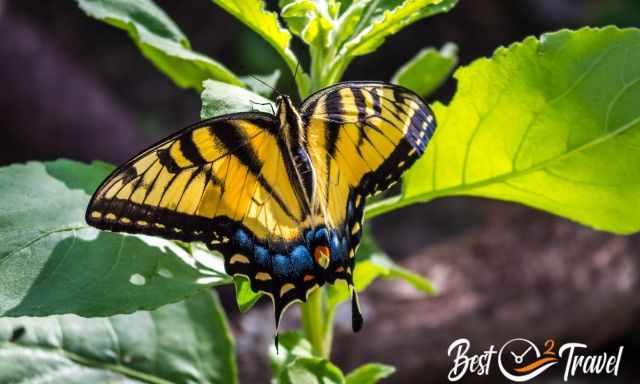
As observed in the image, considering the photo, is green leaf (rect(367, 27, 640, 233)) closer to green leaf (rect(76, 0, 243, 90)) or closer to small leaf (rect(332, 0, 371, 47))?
small leaf (rect(332, 0, 371, 47))

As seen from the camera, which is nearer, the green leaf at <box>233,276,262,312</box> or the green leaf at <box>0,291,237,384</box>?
the green leaf at <box>233,276,262,312</box>

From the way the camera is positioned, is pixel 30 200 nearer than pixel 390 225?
Yes

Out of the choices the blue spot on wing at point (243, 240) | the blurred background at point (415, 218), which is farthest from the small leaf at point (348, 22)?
the blurred background at point (415, 218)

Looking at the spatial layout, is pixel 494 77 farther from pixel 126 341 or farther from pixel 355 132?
pixel 126 341

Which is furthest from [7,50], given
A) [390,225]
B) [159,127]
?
[390,225]

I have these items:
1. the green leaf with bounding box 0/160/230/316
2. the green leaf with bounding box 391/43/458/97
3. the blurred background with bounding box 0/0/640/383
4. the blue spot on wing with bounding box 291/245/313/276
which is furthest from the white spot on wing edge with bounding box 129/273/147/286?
the blurred background with bounding box 0/0/640/383
